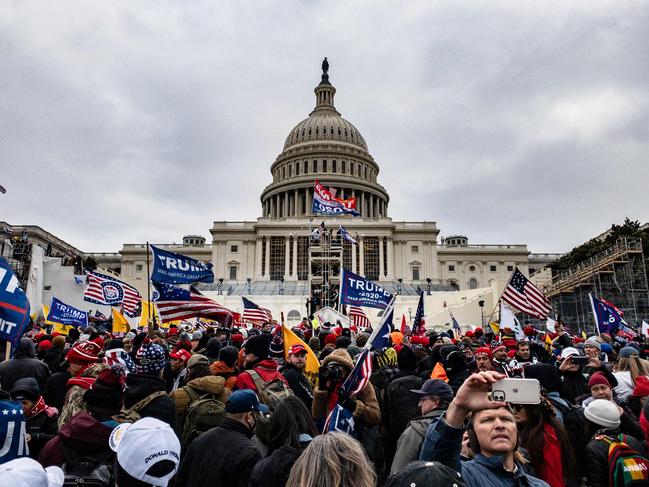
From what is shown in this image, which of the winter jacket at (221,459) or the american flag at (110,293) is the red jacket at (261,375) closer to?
the winter jacket at (221,459)

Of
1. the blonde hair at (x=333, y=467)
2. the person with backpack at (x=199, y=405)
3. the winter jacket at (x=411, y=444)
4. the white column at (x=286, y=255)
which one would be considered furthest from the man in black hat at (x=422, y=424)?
the white column at (x=286, y=255)

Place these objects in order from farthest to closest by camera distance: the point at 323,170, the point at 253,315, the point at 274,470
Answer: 1. the point at 323,170
2. the point at 253,315
3. the point at 274,470

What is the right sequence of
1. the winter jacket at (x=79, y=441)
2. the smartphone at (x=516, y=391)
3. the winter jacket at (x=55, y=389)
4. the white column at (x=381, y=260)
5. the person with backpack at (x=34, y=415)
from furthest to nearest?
1. the white column at (x=381, y=260)
2. the winter jacket at (x=55, y=389)
3. the person with backpack at (x=34, y=415)
4. the winter jacket at (x=79, y=441)
5. the smartphone at (x=516, y=391)

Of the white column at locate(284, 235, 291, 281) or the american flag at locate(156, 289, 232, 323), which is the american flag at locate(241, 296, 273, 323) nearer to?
the american flag at locate(156, 289, 232, 323)

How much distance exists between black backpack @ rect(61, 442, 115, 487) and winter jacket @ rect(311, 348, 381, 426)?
207 centimetres

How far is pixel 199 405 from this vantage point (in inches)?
176

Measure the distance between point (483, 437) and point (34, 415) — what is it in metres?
3.74

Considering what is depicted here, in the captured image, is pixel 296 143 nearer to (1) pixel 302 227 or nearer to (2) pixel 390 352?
(1) pixel 302 227

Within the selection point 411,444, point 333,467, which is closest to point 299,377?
point 411,444

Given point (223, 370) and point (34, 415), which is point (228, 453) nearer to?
point (34, 415)

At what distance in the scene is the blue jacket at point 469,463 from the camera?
2.45m

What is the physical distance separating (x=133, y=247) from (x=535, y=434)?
86.1 m

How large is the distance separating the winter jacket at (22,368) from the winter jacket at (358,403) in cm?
394

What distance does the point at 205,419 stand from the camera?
4379 mm
